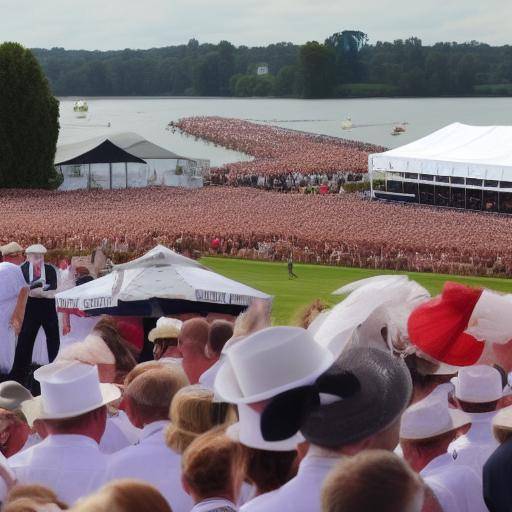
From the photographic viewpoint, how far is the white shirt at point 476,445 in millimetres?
5285

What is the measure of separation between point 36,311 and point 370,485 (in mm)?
9203

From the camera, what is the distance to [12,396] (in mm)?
6676

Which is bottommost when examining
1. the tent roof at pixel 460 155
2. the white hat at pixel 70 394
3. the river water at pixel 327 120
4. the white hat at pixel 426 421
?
the river water at pixel 327 120

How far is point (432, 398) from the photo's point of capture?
5453 millimetres

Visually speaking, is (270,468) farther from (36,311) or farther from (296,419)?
(36,311)

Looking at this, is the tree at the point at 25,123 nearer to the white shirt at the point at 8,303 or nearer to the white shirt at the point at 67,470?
the white shirt at the point at 8,303

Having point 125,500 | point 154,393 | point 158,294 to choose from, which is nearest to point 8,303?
point 158,294

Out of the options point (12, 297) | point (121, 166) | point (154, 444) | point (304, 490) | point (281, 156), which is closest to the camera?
point (304, 490)

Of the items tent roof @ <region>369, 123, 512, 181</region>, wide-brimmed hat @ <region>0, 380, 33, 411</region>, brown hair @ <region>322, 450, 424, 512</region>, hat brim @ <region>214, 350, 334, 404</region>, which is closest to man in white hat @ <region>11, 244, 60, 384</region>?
wide-brimmed hat @ <region>0, 380, 33, 411</region>

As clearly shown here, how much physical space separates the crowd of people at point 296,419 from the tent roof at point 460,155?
32.2 m

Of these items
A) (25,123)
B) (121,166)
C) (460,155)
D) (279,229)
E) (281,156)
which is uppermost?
(25,123)

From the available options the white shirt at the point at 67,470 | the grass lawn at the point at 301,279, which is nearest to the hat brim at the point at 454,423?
the white shirt at the point at 67,470

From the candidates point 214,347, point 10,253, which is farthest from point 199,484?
point 10,253

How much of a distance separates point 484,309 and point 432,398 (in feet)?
1.71
